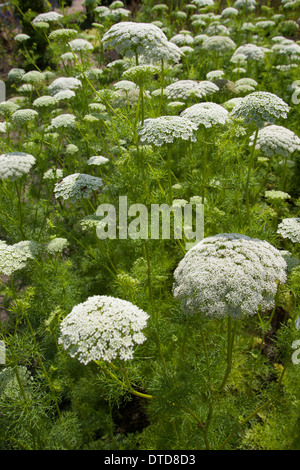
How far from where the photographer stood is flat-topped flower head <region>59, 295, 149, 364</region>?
2.18m

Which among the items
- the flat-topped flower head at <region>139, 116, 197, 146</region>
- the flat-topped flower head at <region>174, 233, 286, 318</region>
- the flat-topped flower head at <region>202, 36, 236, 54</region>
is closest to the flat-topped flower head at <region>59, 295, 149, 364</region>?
the flat-topped flower head at <region>174, 233, 286, 318</region>

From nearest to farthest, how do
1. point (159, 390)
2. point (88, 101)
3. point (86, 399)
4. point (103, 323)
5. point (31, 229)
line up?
1. point (103, 323)
2. point (159, 390)
3. point (86, 399)
4. point (31, 229)
5. point (88, 101)

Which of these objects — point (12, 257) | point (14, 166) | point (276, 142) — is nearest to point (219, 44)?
point (276, 142)

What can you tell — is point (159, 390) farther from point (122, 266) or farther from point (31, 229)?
point (31, 229)

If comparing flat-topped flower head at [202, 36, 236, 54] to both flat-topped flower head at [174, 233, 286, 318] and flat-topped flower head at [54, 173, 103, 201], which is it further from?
flat-topped flower head at [174, 233, 286, 318]

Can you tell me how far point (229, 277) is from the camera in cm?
236

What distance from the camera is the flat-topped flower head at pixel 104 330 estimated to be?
7.16ft

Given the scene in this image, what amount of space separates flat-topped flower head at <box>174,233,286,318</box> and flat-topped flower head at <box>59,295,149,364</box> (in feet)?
1.45

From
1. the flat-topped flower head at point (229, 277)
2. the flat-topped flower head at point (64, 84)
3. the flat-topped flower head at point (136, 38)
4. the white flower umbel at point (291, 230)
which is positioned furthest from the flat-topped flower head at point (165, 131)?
the flat-topped flower head at point (64, 84)

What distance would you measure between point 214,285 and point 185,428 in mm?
2035

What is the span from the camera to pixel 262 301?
2500 mm

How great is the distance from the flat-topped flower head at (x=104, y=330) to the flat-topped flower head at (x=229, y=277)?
441mm

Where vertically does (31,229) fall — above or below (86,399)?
above
